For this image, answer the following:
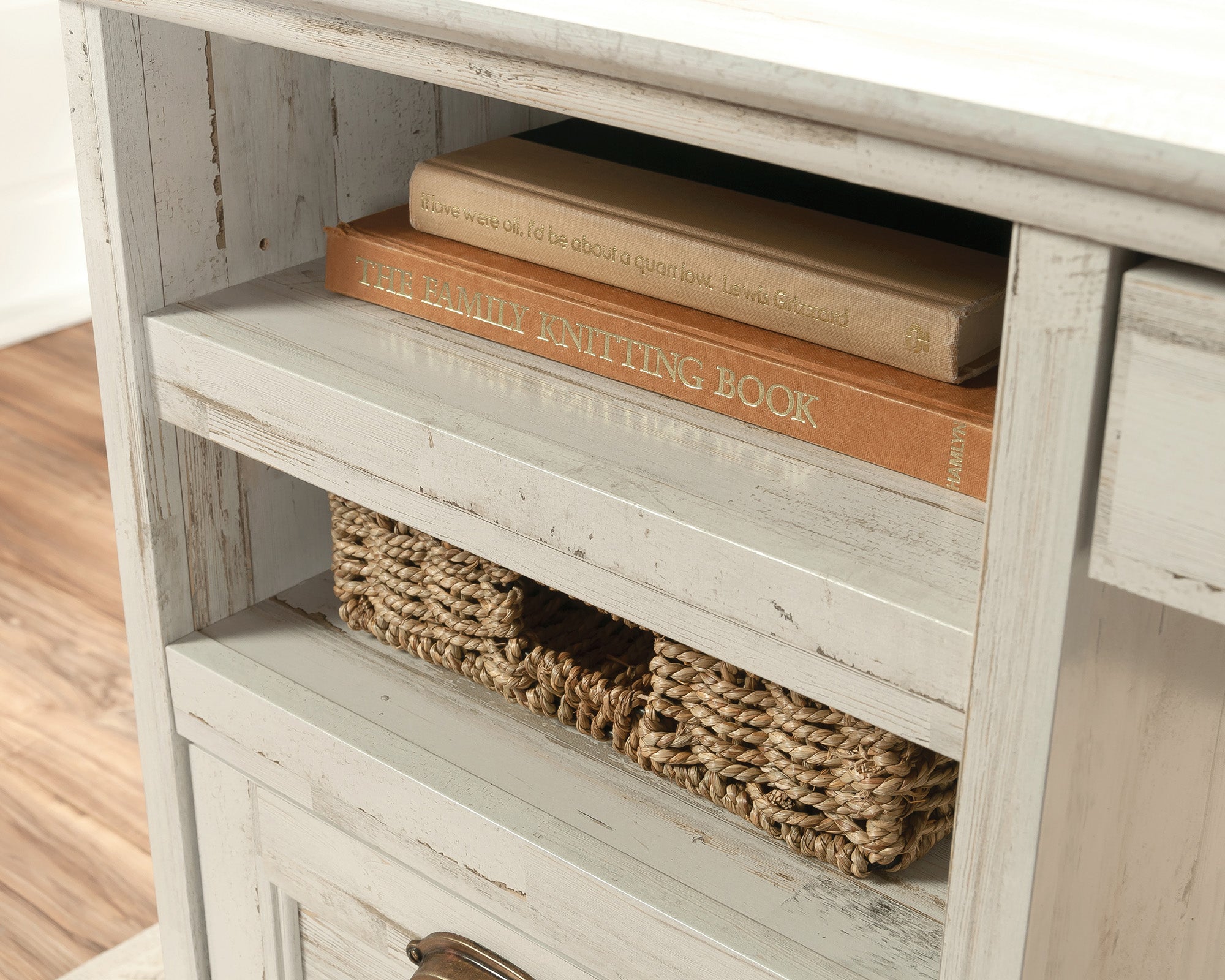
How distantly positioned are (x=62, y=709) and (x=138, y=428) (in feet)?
3.35

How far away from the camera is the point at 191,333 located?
0.77 metres

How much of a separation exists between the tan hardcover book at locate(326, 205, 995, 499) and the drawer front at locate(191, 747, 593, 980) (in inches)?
11.6

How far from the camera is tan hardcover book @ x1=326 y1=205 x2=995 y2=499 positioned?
1.95 ft

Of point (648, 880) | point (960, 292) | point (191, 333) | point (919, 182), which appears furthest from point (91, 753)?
point (919, 182)

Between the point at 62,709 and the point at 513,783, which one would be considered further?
the point at 62,709

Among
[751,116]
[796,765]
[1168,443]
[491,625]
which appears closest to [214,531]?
[491,625]

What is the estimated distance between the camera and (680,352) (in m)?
0.66

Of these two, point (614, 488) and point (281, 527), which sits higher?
point (614, 488)

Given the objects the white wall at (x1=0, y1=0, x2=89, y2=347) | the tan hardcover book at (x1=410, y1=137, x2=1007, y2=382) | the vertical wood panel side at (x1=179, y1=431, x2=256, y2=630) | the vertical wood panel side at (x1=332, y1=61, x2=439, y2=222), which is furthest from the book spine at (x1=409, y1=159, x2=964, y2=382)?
the white wall at (x1=0, y1=0, x2=89, y2=347)

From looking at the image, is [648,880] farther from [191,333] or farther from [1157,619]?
[191,333]

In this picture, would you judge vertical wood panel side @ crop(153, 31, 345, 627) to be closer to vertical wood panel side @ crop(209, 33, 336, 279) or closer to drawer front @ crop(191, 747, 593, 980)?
vertical wood panel side @ crop(209, 33, 336, 279)

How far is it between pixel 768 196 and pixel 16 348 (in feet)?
7.78

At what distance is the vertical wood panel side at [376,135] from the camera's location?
0.85 m

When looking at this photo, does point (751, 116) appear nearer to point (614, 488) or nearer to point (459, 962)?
point (614, 488)
